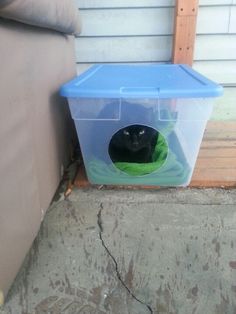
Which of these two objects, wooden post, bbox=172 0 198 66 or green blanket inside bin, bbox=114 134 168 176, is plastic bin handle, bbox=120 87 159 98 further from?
wooden post, bbox=172 0 198 66

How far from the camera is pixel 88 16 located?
4.95ft

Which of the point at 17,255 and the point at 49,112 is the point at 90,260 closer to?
the point at 17,255

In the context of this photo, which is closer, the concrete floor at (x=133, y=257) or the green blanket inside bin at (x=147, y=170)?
the concrete floor at (x=133, y=257)

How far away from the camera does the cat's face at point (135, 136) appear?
107 centimetres

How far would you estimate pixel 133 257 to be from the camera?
31.0 inches

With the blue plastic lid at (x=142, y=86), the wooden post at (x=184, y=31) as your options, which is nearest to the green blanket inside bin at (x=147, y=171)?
the blue plastic lid at (x=142, y=86)

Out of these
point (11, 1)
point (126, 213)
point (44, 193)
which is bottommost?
point (126, 213)

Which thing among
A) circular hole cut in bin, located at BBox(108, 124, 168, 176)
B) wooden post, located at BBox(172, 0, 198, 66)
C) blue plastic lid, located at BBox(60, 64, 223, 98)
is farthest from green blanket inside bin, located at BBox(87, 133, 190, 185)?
wooden post, located at BBox(172, 0, 198, 66)

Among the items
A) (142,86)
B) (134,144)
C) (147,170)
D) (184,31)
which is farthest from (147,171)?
(184,31)

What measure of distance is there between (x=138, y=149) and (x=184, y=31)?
0.69m

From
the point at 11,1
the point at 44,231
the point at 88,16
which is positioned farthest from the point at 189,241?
the point at 88,16

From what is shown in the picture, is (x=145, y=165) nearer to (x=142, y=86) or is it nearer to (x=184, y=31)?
(x=142, y=86)

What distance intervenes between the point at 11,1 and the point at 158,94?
462 millimetres

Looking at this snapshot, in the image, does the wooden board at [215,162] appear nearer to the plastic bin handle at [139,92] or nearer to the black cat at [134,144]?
the black cat at [134,144]
